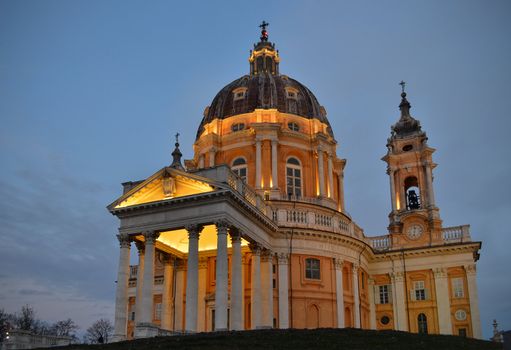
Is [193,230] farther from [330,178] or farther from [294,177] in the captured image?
[330,178]

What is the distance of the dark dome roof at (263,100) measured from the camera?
150ft

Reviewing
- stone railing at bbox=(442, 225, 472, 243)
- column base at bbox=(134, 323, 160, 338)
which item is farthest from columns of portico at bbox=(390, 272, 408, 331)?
column base at bbox=(134, 323, 160, 338)

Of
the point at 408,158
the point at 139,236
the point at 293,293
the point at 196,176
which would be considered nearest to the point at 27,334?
the point at 139,236

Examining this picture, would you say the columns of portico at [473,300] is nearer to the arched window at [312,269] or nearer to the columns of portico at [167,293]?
the arched window at [312,269]

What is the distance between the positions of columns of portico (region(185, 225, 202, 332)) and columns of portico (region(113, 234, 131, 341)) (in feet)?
12.9

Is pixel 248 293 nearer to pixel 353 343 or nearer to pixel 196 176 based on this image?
pixel 196 176

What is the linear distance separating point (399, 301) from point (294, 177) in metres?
12.7

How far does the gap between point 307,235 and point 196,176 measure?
10831 mm

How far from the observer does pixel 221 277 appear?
94.9 feet

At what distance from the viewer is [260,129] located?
43062mm

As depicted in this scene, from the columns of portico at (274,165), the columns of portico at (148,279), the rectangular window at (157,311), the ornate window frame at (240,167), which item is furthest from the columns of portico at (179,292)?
the ornate window frame at (240,167)

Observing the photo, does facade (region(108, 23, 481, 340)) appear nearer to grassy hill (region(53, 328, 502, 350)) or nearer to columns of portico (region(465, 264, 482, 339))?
columns of portico (region(465, 264, 482, 339))

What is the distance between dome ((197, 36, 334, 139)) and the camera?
1806 inches

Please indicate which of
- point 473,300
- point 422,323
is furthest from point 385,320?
point 473,300
